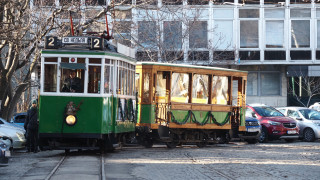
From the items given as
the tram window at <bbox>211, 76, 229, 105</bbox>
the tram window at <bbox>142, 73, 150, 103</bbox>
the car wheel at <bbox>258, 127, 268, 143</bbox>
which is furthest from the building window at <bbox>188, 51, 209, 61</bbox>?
the tram window at <bbox>142, 73, 150, 103</bbox>

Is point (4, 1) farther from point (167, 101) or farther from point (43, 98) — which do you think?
point (167, 101)

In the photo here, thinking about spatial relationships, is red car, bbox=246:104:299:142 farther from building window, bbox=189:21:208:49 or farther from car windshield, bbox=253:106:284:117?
building window, bbox=189:21:208:49

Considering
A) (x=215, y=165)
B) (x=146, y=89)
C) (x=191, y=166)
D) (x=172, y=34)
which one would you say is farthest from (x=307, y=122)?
(x=191, y=166)

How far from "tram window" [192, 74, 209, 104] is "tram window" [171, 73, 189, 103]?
387 mm

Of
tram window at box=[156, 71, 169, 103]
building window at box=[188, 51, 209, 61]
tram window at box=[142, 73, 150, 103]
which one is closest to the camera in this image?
tram window at box=[142, 73, 150, 103]

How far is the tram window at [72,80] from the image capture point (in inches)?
717

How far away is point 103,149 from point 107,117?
6.32 feet

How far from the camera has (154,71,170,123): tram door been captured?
23344 millimetres

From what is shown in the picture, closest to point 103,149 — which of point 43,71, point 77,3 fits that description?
point 43,71

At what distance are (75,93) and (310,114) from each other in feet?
54.0

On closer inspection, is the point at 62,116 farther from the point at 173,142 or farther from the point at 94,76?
the point at 173,142

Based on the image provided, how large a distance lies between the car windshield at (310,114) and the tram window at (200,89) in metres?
8.34

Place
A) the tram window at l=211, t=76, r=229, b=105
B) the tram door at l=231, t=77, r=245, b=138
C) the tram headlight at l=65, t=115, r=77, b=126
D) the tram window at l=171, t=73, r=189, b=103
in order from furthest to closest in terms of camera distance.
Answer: the tram door at l=231, t=77, r=245, b=138
the tram window at l=211, t=76, r=229, b=105
the tram window at l=171, t=73, r=189, b=103
the tram headlight at l=65, t=115, r=77, b=126

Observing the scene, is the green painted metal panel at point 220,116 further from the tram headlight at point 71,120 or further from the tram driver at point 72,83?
the tram headlight at point 71,120
